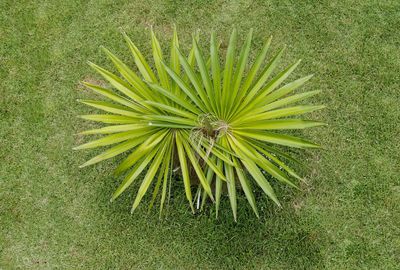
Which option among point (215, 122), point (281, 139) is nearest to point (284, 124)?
point (281, 139)

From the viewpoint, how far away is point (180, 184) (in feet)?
14.8

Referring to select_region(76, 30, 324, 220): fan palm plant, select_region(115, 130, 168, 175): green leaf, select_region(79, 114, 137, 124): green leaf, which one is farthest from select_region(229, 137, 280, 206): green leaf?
select_region(79, 114, 137, 124): green leaf

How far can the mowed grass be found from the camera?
14.2 ft

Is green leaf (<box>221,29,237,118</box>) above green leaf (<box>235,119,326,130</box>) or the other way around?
above

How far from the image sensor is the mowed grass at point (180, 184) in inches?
170

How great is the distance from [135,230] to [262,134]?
1.57 meters

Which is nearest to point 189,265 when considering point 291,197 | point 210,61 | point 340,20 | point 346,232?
point 291,197

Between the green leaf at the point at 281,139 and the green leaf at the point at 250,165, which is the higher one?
the green leaf at the point at 281,139

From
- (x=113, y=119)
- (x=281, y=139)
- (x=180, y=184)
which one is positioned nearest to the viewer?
(x=281, y=139)

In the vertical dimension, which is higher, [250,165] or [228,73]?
[228,73]

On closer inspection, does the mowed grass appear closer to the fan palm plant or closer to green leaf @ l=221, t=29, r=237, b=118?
the fan palm plant

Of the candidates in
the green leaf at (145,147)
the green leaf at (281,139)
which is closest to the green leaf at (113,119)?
the green leaf at (145,147)

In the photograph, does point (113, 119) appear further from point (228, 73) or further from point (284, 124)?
point (284, 124)

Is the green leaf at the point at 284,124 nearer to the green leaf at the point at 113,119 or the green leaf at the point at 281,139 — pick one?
the green leaf at the point at 281,139
